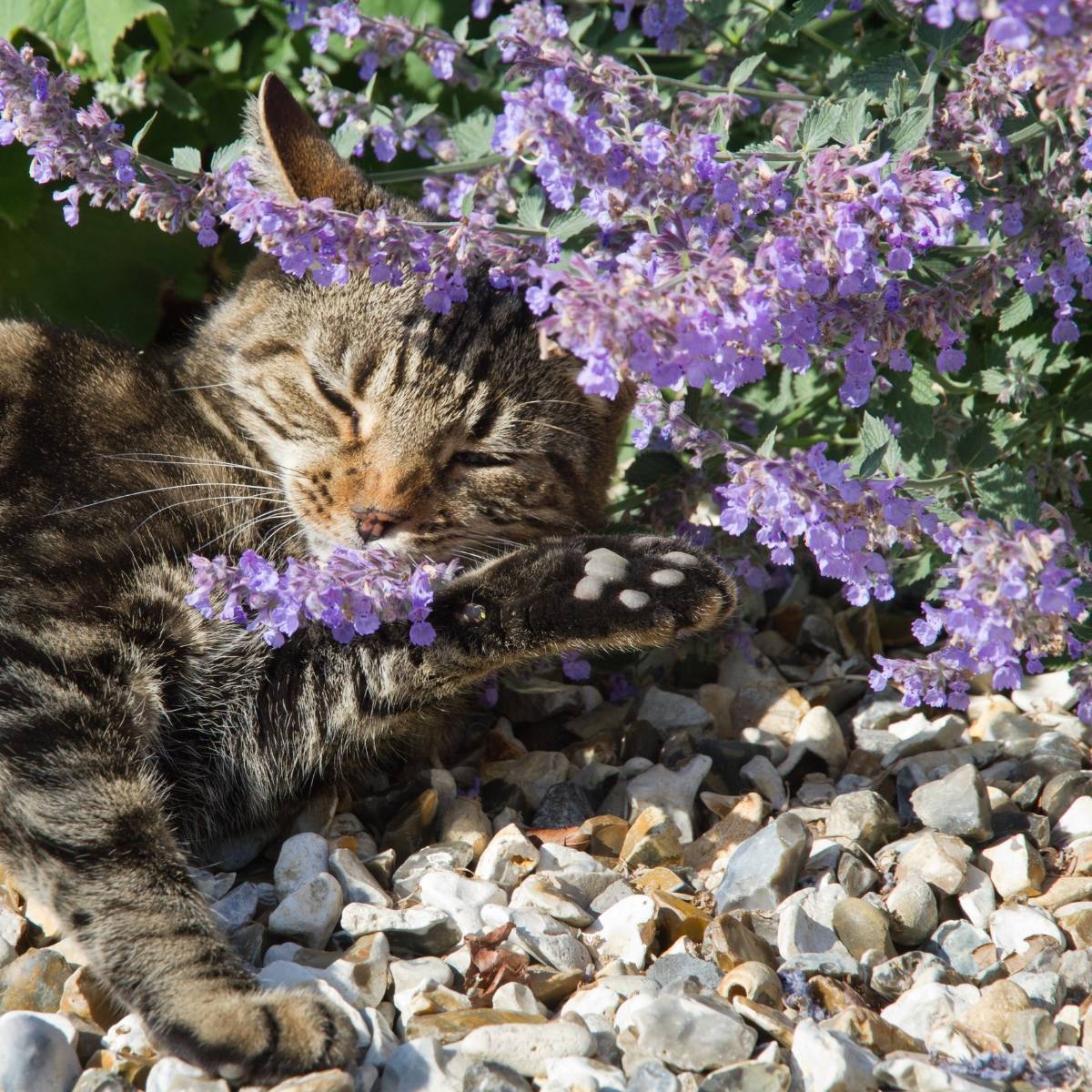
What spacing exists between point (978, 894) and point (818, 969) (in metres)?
0.32

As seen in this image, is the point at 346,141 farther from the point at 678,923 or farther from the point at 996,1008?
the point at 996,1008

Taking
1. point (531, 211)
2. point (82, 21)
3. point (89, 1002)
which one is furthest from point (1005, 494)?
point (82, 21)

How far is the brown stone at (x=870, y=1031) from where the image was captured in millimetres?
1485

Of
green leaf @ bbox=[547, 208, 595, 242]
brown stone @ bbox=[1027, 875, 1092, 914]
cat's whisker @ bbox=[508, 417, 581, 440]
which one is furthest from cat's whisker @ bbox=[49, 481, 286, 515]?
brown stone @ bbox=[1027, 875, 1092, 914]

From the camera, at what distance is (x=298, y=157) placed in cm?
216

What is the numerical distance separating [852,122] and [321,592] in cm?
92

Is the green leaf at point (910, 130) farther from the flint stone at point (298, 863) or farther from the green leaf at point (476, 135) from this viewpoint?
the flint stone at point (298, 863)

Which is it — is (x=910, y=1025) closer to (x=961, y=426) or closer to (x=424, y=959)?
(x=424, y=959)

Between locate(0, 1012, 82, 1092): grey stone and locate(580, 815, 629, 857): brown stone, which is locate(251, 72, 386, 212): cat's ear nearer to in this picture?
locate(580, 815, 629, 857): brown stone

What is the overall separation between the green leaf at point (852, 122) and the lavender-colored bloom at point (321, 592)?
772 mm

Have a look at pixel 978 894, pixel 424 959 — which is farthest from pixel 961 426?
pixel 424 959

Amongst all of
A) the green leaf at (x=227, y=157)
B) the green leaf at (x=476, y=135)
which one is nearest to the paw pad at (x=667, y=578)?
the green leaf at (x=476, y=135)

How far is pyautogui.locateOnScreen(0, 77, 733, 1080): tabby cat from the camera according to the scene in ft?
5.69

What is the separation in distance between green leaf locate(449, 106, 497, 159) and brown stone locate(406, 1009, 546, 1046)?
4.42 ft
